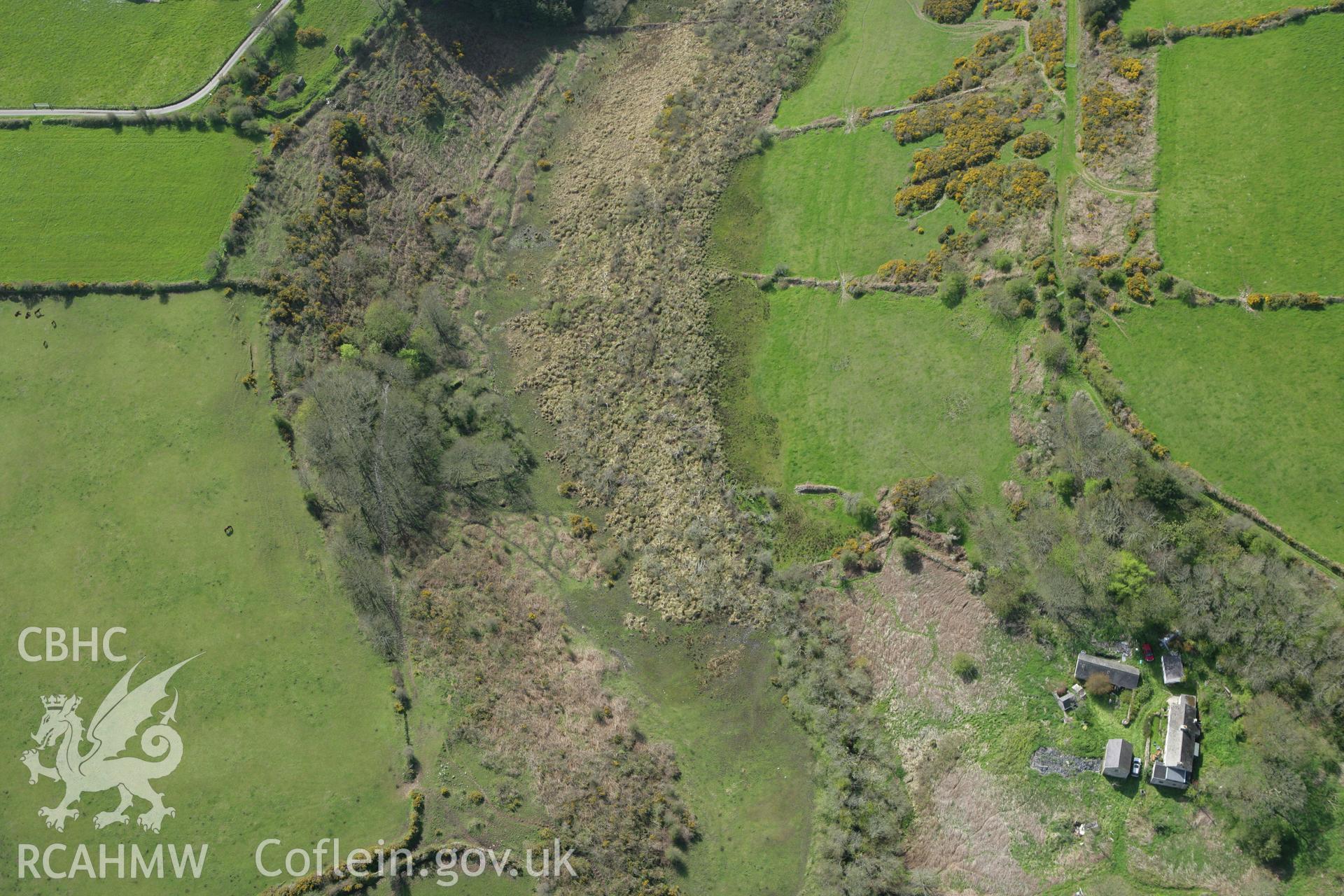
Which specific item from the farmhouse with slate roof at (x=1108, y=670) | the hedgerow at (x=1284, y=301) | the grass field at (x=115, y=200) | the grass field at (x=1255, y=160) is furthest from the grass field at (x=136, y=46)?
the farmhouse with slate roof at (x=1108, y=670)

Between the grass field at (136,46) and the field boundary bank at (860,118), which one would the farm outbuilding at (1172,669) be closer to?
the field boundary bank at (860,118)

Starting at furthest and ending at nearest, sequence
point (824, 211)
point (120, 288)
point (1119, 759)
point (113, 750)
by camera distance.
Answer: point (824, 211)
point (120, 288)
point (113, 750)
point (1119, 759)

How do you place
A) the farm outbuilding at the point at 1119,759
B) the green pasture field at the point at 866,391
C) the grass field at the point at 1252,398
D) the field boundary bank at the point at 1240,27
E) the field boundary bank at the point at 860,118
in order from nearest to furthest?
the farm outbuilding at the point at 1119,759 < the grass field at the point at 1252,398 < the green pasture field at the point at 866,391 < the field boundary bank at the point at 1240,27 < the field boundary bank at the point at 860,118

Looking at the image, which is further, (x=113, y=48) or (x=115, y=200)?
(x=113, y=48)

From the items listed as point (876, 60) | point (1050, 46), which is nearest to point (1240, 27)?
point (1050, 46)

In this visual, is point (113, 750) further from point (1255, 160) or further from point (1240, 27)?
point (1240, 27)

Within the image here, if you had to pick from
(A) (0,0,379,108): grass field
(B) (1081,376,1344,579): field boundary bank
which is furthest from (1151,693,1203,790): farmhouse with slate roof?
(A) (0,0,379,108): grass field
